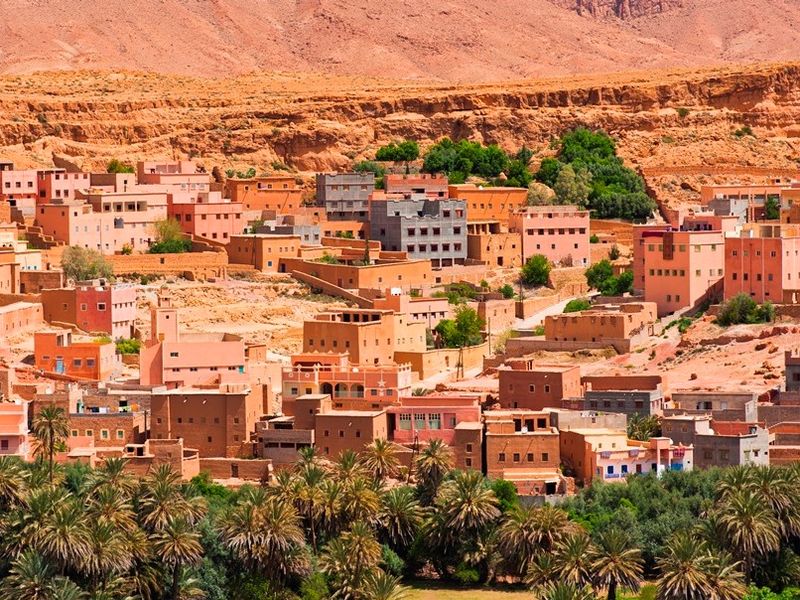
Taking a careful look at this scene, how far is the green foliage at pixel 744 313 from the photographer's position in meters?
76.9

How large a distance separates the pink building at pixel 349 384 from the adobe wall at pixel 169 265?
48.0 ft

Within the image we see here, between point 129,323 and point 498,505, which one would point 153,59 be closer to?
point 129,323

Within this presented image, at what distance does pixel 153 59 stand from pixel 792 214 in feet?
199

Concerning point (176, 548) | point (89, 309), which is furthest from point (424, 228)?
point (176, 548)

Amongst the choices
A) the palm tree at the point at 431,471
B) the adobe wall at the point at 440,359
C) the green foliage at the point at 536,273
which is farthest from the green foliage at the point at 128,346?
the green foliage at the point at 536,273

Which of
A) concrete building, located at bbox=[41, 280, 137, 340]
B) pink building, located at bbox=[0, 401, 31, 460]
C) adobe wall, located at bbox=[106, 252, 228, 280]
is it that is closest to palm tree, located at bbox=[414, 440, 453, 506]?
pink building, located at bbox=[0, 401, 31, 460]

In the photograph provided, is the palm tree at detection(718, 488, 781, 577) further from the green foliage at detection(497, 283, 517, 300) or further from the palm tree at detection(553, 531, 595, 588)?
the green foliage at detection(497, 283, 517, 300)

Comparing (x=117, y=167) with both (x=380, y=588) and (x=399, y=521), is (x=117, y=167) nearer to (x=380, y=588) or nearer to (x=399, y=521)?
(x=399, y=521)

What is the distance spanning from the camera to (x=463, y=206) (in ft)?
298

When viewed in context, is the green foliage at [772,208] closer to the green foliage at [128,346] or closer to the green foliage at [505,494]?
the green foliage at [128,346]

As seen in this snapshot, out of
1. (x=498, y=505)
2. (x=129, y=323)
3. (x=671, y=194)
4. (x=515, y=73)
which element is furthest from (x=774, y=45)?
(x=498, y=505)

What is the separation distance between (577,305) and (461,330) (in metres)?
4.10

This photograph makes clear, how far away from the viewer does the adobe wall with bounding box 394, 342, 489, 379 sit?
7562cm

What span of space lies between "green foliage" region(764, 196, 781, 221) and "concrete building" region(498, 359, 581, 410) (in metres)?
20.8
